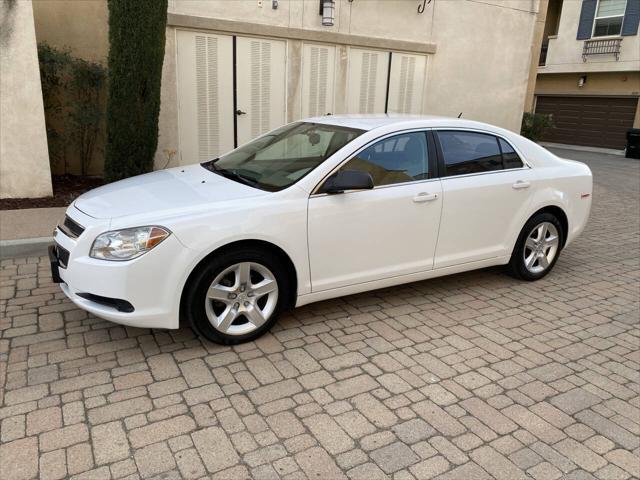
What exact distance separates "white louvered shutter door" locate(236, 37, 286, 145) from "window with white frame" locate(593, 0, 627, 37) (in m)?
18.0

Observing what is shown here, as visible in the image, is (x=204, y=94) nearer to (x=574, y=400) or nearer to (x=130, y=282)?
(x=130, y=282)

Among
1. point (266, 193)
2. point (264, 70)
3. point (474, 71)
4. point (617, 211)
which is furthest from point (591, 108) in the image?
point (266, 193)

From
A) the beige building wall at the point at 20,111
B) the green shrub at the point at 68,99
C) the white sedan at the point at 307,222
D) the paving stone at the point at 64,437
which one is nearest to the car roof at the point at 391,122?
the white sedan at the point at 307,222

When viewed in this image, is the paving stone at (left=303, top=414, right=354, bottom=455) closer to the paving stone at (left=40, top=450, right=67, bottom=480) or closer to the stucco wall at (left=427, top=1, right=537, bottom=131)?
the paving stone at (left=40, top=450, right=67, bottom=480)

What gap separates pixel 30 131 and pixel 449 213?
5.56 m

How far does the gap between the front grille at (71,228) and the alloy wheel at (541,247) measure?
13.0ft

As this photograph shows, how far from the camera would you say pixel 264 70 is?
9117 mm

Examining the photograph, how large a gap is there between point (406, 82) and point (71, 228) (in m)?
8.62

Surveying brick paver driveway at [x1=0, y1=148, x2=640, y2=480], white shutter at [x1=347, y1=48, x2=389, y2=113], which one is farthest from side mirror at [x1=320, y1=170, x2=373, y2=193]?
white shutter at [x1=347, y1=48, x2=389, y2=113]

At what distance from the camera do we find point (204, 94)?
8.69 m

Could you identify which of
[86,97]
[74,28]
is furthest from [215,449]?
[74,28]

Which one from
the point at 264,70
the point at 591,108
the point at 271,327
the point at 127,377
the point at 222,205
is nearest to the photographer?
the point at 127,377

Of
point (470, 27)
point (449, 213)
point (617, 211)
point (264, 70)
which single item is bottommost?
point (617, 211)

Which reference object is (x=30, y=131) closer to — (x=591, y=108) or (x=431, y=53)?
(x=431, y=53)
